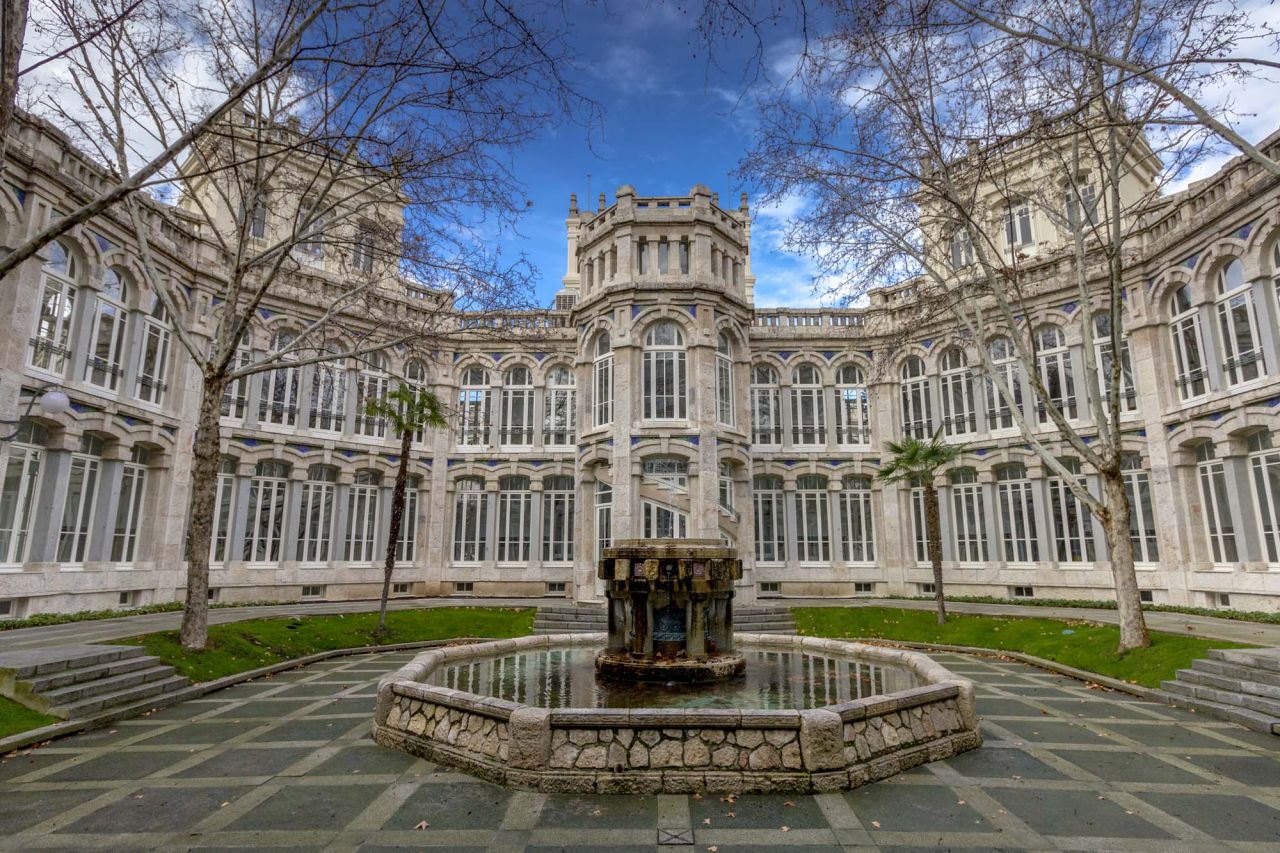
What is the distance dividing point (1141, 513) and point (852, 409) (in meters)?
10.8

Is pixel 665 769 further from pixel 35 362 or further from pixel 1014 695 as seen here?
pixel 35 362

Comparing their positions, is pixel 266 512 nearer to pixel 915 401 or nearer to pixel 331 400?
pixel 331 400

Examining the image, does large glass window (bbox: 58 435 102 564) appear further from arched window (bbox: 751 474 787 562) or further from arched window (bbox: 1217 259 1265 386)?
arched window (bbox: 1217 259 1265 386)

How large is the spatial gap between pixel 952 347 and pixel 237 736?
26.1 meters

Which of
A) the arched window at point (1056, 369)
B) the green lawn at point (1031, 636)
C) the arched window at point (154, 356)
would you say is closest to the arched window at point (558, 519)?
the green lawn at point (1031, 636)

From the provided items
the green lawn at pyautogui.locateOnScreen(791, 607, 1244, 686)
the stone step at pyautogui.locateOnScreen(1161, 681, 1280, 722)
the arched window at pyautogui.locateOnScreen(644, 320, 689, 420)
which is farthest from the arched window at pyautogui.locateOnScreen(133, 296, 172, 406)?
the stone step at pyautogui.locateOnScreen(1161, 681, 1280, 722)

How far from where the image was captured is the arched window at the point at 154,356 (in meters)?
19.8

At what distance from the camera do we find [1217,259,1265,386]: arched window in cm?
1736

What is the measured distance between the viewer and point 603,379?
24812 millimetres

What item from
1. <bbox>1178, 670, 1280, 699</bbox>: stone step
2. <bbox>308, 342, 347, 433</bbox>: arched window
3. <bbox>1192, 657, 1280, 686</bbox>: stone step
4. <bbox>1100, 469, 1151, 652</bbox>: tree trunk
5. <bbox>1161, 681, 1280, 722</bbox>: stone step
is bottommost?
<bbox>1161, 681, 1280, 722</bbox>: stone step

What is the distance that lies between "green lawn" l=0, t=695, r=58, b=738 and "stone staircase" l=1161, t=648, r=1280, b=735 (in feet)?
53.6

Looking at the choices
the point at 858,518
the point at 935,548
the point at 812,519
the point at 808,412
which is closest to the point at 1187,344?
the point at 935,548

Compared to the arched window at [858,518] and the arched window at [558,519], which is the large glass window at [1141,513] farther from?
the arched window at [558,519]

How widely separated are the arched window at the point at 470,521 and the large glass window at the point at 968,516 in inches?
766
